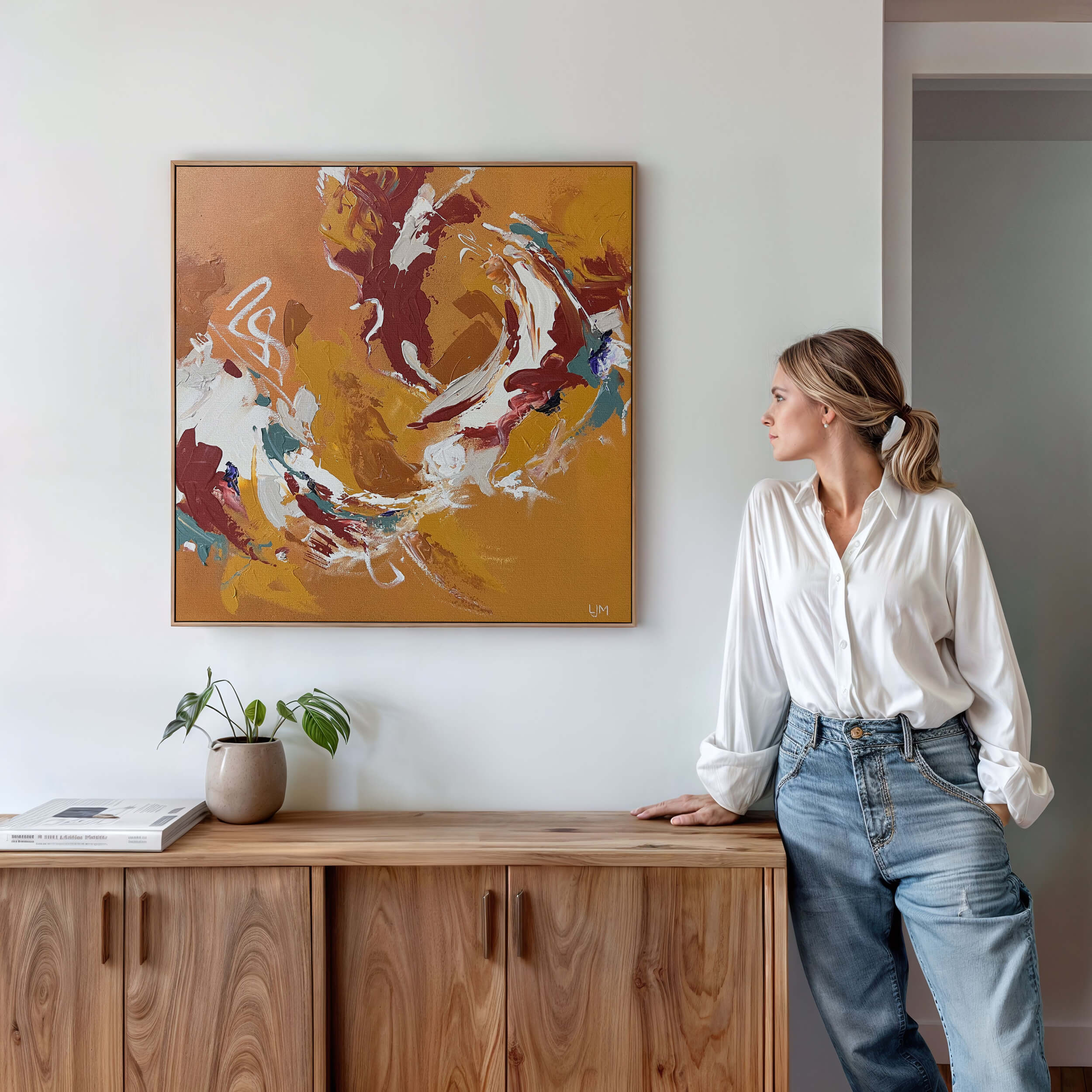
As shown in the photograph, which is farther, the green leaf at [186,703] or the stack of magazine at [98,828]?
the green leaf at [186,703]

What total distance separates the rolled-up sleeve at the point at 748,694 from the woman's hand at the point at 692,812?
0.06ft

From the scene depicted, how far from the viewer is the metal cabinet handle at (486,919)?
1490mm

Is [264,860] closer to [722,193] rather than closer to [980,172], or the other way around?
[722,193]

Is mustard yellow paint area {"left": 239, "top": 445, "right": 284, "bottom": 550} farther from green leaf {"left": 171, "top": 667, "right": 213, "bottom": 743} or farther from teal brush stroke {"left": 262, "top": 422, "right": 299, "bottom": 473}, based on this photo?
green leaf {"left": 171, "top": 667, "right": 213, "bottom": 743}

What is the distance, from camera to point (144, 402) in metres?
1.80

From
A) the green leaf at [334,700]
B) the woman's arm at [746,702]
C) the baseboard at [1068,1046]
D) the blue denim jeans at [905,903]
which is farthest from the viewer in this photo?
the baseboard at [1068,1046]

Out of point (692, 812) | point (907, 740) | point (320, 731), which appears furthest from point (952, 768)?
point (320, 731)

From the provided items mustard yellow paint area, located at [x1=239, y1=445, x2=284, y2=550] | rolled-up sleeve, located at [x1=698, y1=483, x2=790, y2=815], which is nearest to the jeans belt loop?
rolled-up sleeve, located at [x1=698, y1=483, x2=790, y2=815]

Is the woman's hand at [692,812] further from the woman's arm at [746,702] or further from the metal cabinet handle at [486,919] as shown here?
the metal cabinet handle at [486,919]

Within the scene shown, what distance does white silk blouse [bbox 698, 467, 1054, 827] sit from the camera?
1452mm

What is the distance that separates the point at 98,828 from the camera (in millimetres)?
1512

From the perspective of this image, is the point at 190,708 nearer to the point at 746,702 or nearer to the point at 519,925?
the point at 519,925

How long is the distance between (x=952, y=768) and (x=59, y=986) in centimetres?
168

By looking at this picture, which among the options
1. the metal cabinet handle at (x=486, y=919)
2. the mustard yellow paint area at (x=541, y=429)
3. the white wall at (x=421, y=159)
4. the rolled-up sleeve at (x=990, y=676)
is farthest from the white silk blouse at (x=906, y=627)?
the metal cabinet handle at (x=486, y=919)
